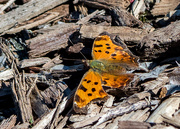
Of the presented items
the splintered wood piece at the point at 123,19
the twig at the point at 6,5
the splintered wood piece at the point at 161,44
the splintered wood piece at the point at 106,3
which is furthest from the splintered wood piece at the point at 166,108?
the twig at the point at 6,5

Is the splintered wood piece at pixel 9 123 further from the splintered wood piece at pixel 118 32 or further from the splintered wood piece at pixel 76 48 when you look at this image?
the splintered wood piece at pixel 118 32

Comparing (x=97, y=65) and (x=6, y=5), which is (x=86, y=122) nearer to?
(x=97, y=65)

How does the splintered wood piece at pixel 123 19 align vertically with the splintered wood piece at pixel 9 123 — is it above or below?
above

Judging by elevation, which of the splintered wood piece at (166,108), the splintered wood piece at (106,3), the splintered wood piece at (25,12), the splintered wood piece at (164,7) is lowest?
the splintered wood piece at (166,108)

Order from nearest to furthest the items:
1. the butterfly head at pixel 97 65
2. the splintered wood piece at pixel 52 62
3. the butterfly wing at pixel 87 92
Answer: the butterfly wing at pixel 87 92 < the butterfly head at pixel 97 65 < the splintered wood piece at pixel 52 62

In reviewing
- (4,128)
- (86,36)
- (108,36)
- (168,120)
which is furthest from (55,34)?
(168,120)

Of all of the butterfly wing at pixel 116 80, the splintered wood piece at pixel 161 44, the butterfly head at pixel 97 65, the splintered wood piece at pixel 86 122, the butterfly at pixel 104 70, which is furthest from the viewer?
the butterfly head at pixel 97 65

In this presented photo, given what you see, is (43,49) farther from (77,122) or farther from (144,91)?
(144,91)
